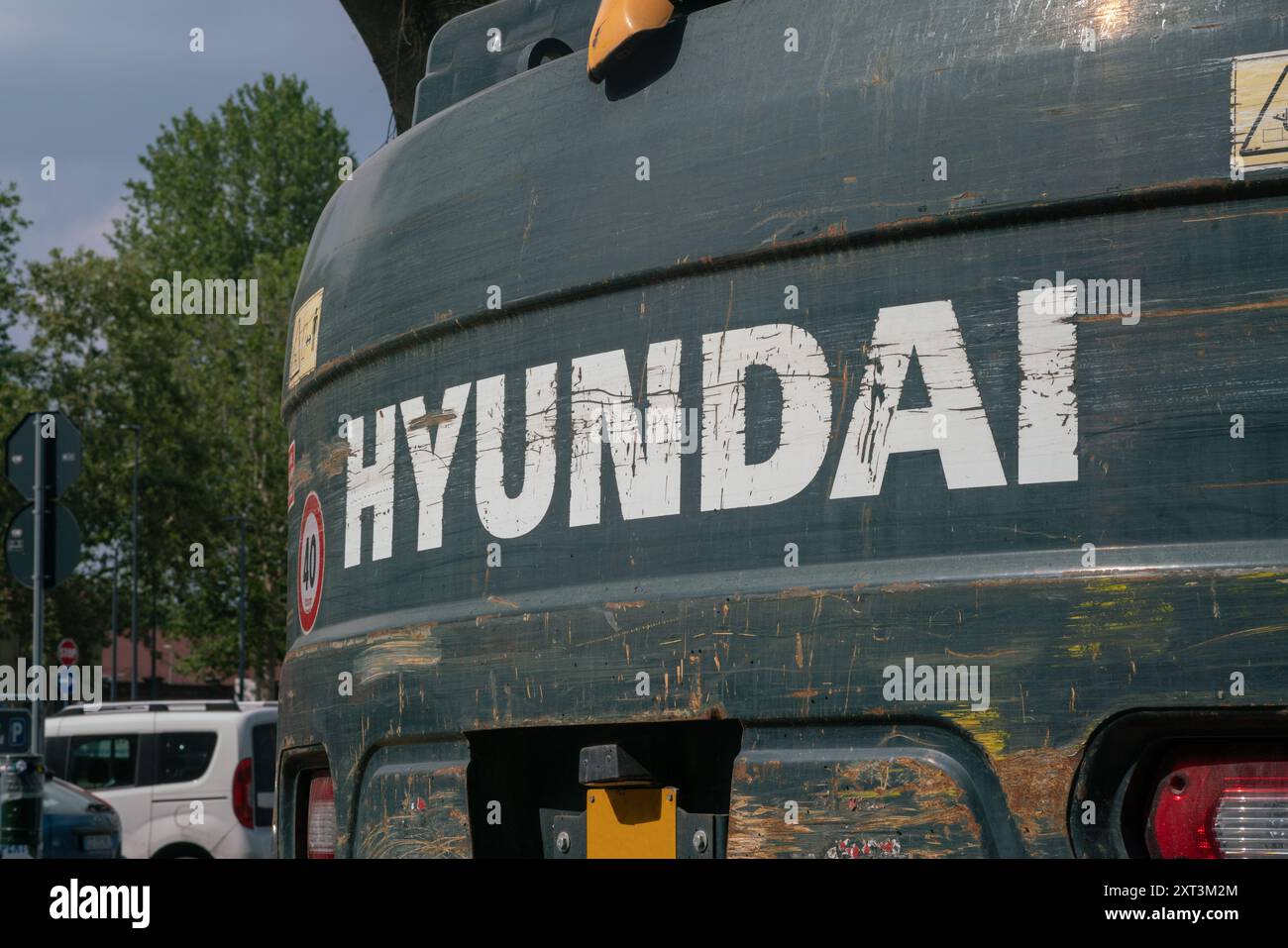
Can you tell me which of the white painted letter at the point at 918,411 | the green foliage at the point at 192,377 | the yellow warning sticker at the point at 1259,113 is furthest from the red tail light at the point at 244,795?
the green foliage at the point at 192,377

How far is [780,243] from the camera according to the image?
84.0 inches

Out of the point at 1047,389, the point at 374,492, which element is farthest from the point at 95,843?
the point at 1047,389

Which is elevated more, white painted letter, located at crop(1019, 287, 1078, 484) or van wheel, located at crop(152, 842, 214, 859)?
white painted letter, located at crop(1019, 287, 1078, 484)

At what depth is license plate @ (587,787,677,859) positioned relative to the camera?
228cm

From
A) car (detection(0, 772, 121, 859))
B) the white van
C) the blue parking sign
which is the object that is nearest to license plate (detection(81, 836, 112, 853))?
car (detection(0, 772, 121, 859))

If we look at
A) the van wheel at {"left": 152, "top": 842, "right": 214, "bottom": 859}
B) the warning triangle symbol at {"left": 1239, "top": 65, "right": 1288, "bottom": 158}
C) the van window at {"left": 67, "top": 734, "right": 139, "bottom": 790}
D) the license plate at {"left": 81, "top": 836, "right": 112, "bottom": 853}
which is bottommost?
the van wheel at {"left": 152, "top": 842, "right": 214, "bottom": 859}

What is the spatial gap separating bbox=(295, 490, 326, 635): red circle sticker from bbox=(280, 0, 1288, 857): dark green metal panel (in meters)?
0.27

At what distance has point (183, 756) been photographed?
1505cm

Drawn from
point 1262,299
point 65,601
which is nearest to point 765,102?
point 1262,299

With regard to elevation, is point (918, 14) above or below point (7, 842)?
above

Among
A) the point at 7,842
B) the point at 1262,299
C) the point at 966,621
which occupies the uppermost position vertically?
the point at 1262,299

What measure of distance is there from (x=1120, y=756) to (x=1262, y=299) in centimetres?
52

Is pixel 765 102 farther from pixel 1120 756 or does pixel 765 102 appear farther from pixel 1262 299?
pixel 1120 756

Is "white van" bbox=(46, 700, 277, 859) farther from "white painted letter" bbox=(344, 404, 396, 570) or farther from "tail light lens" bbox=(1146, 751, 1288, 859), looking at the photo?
"tail light lens" bbox=(1146, 751, 1288, 859)
